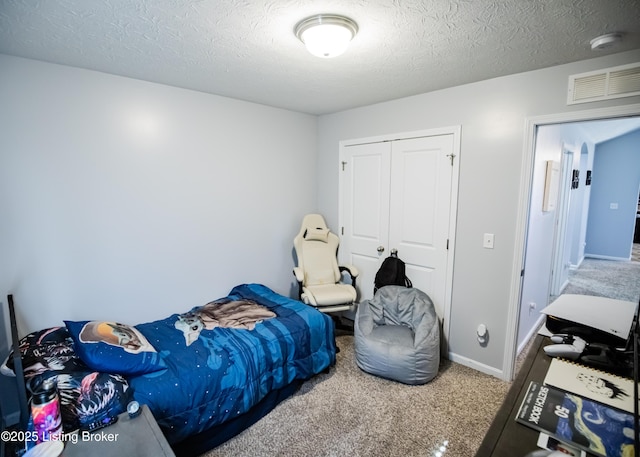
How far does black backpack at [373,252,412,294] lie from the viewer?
3.17 metres

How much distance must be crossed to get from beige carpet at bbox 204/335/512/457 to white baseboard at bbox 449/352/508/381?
64 millimetres

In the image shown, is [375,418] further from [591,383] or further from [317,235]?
[317,235]

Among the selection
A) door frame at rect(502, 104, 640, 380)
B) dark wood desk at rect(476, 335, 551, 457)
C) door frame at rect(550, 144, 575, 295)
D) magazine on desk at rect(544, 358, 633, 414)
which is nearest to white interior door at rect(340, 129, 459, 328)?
door frame at rect(502, 104, 640, 380)

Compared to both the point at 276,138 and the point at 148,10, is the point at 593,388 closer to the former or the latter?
the point at 148,10

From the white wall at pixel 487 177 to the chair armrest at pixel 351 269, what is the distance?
1044 mm

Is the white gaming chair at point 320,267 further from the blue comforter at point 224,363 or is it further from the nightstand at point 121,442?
the nightstand at point 121,442

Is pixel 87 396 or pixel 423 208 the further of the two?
pixel 423 208

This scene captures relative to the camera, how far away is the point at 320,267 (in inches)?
143

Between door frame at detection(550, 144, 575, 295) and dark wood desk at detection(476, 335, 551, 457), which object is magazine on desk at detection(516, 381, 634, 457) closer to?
dark wood desk at detection(476, 335, 551, 457)

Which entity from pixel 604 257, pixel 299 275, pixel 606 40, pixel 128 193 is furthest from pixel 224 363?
pixel 604 257

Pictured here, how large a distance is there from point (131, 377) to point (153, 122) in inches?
78.9

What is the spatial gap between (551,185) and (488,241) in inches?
47.5

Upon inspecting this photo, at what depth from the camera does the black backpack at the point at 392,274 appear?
3.17 m

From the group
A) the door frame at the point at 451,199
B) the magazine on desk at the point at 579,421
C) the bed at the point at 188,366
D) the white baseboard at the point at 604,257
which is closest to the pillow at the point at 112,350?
the bed at the point at 188,366
